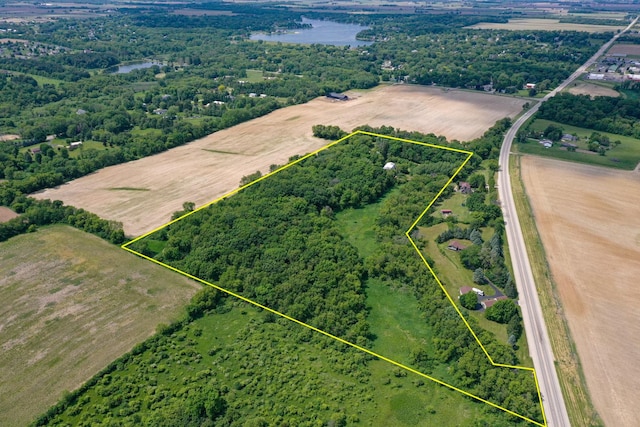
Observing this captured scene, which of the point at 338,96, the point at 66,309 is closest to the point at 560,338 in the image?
the point at 66,309

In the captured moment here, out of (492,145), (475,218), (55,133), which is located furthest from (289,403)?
(55,133)

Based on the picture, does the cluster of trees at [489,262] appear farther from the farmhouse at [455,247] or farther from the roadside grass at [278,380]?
the roadside grass at [278,380]

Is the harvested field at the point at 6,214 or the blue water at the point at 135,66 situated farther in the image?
the blue water at the point at 135,66

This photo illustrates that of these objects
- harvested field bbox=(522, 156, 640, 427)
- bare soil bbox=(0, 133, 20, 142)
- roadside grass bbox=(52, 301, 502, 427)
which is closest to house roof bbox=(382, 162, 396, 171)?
harvested field bbox=(522, 156, 640, 427)

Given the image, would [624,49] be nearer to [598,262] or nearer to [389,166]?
[389,166]

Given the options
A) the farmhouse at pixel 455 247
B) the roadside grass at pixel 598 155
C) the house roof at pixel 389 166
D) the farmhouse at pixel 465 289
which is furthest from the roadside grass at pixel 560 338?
the roadside grass at pixel 598 155

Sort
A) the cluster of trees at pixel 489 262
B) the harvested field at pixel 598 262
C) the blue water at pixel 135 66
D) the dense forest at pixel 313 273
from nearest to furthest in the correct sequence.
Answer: the dense forest at pixel 313 273, the harvested field at pixel 598 262, the cluster of trees at pixel 489 262, the blue water at pixel 135 66
